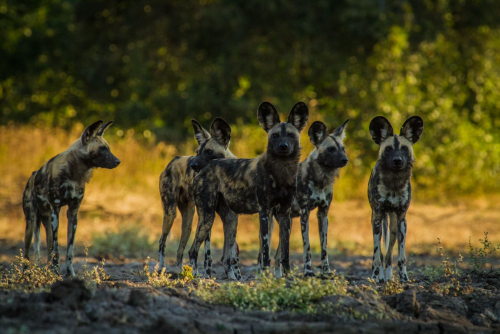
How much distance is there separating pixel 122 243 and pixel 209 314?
650 centimetres

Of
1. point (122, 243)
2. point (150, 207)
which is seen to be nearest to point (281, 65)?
point (150, 207)

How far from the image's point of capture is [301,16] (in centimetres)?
1911

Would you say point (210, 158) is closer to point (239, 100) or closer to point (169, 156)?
point (169, 156)

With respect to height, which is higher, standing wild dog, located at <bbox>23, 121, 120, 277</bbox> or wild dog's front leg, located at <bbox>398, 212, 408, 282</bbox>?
standing wild dog, located at <bbox>23, 121, 120, 277</bbox>

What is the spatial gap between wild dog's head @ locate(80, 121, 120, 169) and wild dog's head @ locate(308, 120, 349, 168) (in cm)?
241

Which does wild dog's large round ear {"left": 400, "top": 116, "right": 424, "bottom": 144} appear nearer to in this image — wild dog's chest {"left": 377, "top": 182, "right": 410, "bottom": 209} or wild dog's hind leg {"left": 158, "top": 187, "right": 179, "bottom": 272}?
wild dog's chest {"left": 377, "top": 182, "right": 410, "bottom": 209}

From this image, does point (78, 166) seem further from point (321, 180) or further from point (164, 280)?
point (321, 180)

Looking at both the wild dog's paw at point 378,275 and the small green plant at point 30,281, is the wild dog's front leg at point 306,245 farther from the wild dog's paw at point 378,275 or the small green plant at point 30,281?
the small green plant at point 30,281

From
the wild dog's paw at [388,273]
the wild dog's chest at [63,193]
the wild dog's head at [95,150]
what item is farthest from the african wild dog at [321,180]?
the wild dog's chest at [63,193]

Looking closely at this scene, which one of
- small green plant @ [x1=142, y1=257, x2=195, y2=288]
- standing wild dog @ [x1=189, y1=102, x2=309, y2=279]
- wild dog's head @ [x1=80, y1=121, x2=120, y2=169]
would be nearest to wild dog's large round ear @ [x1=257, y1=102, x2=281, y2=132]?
standing wild dog @ [x1=189, y1=102, x2=309, y2=279]

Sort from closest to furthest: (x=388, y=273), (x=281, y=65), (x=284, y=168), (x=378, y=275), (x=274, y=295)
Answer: (x=274, y=295)
(x=284, y=168)
(x=388, y=273)
(x=378, y=275)
(x=281, y=65)

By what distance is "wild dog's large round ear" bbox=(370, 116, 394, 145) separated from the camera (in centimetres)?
700

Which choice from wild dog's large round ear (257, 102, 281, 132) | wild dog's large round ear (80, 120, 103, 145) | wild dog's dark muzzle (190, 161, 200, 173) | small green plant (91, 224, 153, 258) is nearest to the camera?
wild dog's large round ear (257, 102, 281, 132)

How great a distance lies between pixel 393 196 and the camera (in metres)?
6.89
